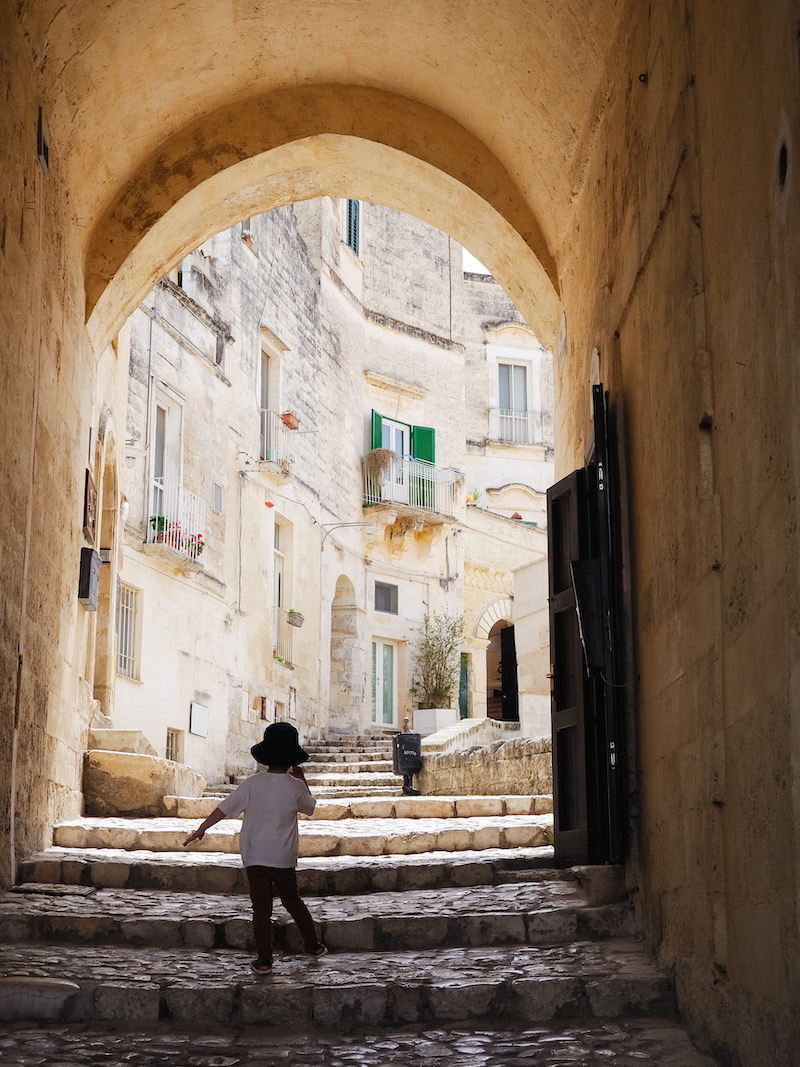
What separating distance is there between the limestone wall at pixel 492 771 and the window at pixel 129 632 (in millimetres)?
3708

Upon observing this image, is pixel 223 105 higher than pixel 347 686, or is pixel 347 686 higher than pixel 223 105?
pixel 223 105

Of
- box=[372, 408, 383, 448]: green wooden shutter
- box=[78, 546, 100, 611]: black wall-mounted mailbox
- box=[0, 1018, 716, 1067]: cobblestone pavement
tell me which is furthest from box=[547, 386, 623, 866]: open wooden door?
box=[372, 408, 383, 448]: green wooden shutter

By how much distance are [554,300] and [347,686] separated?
14042mm

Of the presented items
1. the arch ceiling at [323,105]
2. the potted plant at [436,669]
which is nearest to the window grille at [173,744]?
A: the potted plant at [436,669]

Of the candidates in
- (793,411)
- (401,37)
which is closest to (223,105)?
(401,37)

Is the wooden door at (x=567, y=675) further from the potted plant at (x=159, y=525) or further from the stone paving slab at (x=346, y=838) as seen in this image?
the potted plant at (x=159, y=525)

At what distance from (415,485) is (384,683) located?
12.8ft

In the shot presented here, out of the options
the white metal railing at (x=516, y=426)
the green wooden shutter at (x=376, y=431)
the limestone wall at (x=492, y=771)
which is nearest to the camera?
the limestone wall at (x=492, y=771)

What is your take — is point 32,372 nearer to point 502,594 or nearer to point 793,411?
point 793,411

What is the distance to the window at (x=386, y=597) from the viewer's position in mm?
23328

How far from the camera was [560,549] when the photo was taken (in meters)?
6.91

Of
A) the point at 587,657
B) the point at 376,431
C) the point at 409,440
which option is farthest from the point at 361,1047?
the point at 409,440

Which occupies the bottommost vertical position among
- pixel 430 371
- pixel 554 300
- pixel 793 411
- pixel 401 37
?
pixel 793 411

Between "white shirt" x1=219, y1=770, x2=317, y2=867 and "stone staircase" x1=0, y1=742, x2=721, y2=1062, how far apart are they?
45 cm
